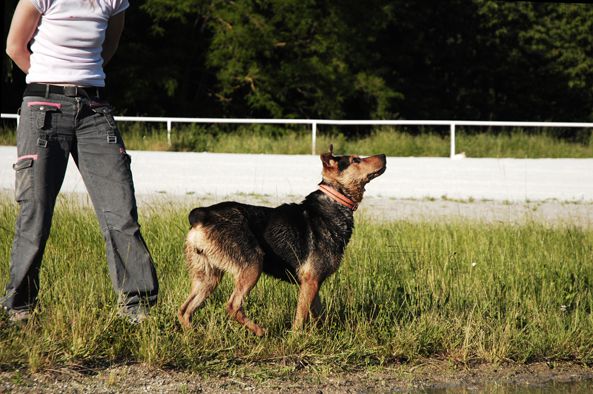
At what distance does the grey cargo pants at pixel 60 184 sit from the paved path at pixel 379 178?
9.89 m

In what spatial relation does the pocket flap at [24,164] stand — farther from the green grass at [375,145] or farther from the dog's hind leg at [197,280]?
the green grass at [375,145]

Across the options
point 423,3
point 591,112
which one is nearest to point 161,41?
point 423,3

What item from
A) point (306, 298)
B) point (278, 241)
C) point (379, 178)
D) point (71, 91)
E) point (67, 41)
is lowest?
point (379, 178)

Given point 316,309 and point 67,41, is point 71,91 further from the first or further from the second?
point 316,309

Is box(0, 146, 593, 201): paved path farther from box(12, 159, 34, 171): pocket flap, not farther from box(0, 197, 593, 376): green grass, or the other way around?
box(12, 159, 34, 171): pocket flap

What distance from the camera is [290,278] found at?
19.9 feet

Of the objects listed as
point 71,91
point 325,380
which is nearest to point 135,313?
point 325,380

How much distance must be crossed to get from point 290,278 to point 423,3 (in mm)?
34317

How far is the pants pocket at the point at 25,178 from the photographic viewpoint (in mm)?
5539

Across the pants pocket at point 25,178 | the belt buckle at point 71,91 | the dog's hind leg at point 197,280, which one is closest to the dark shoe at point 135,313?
the dog's hind leg at point 197,280

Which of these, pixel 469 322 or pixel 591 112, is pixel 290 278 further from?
pixel 591 112

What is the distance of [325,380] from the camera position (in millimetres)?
5371

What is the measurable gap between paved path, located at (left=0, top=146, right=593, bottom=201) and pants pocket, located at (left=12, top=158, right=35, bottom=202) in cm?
1002

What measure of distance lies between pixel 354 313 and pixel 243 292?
31.9 inches
